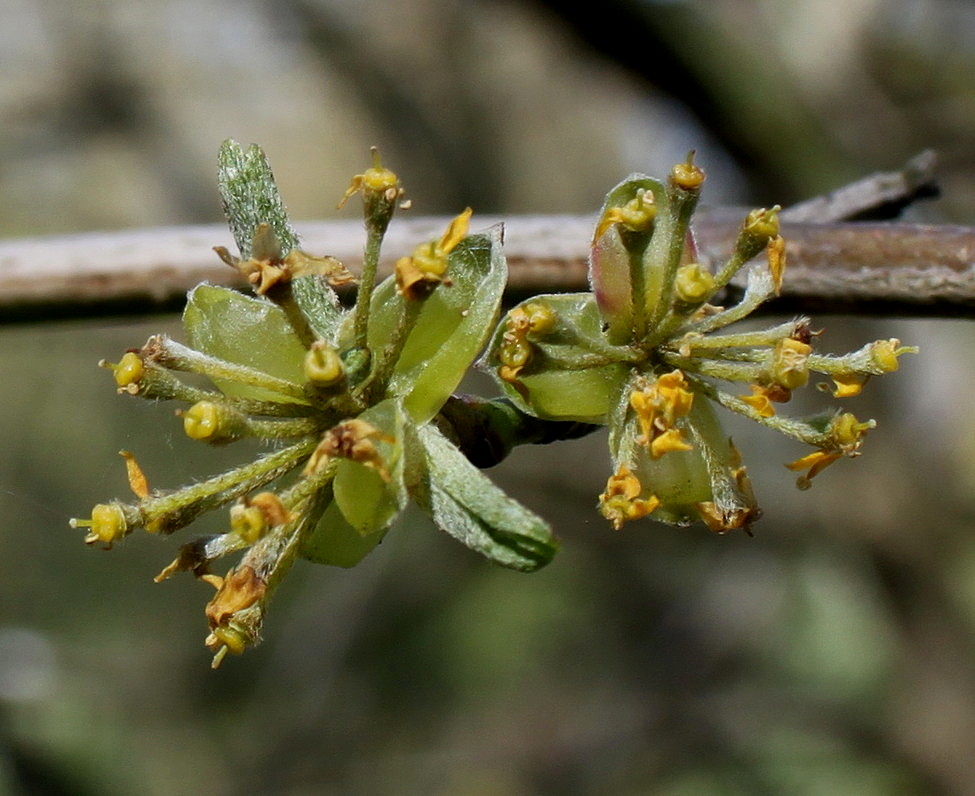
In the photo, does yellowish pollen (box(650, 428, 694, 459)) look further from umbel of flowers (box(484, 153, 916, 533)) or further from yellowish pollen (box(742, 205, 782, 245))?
yellowish pollen (box(742, 205, 782, 245))

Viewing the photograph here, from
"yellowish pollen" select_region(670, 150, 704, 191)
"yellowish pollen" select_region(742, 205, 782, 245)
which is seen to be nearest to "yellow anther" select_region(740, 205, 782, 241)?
"yellowish pollen" select_region(742, 205, 782, 245)

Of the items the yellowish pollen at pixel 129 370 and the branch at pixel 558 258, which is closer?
the yellowish pollen at pixel 129 370

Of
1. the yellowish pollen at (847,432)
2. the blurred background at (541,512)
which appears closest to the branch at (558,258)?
the blurred background at (541,512)

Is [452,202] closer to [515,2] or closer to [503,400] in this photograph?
[515,2]

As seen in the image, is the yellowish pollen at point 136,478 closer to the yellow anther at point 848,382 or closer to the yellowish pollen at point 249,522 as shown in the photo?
the yellowish pollen at point 249,522

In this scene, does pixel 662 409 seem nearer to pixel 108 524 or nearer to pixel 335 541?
pixel 335 541

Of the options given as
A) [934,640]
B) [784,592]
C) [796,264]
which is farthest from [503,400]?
[784,592]

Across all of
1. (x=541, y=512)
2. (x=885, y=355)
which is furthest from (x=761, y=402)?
(x=541, y=512)
